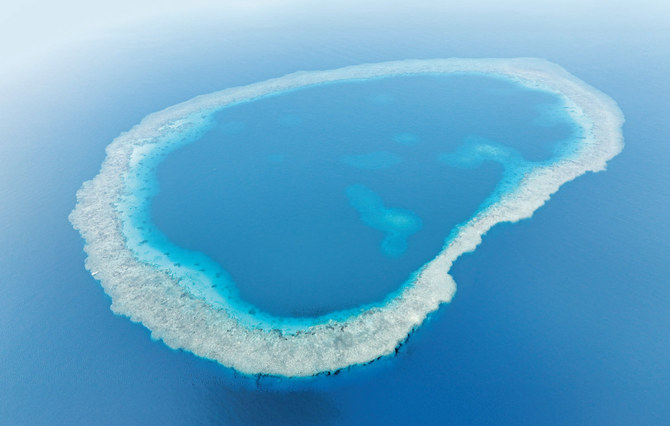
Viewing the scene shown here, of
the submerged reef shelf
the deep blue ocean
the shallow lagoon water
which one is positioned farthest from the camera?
Answer: the shallow lagoon water

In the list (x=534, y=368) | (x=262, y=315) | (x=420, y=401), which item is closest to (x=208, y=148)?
(x=262, y=315)

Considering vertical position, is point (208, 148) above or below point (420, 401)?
above

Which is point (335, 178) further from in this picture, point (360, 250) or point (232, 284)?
point (232, 284)

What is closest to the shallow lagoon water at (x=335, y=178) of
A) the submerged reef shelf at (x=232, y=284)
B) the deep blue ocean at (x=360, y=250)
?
the deep blue ocean at (x=360, y=250)

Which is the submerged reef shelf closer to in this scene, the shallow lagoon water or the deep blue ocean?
the deep blue ocean

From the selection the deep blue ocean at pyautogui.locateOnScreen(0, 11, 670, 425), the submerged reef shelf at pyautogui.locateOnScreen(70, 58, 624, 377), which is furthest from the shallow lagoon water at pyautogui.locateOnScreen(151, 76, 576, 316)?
the submerged reef shelf at pyautogui.locateOnScreen(70, 58, 624, 377)

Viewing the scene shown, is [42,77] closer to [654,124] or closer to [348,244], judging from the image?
[348,244]

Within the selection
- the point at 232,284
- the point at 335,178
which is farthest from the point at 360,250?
the point at 335,178
